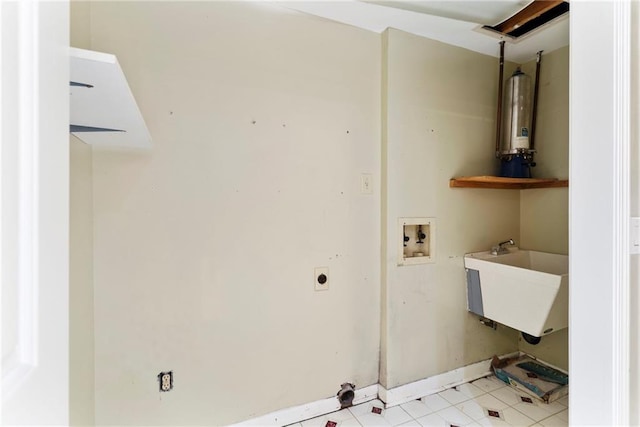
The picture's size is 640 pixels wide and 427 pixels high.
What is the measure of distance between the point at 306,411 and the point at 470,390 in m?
1.09

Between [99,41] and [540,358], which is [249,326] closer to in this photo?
[99,41]

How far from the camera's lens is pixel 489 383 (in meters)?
2.01

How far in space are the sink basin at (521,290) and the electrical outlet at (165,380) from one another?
1865mm

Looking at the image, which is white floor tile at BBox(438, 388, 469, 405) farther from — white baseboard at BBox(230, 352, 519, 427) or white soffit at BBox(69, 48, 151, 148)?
white soffit at BBox(69, 48, 151, 148)

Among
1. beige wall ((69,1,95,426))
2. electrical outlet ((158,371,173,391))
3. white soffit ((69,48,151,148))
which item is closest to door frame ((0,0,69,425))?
white soffit ((69,48,151,148))

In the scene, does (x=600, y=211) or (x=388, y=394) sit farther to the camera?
(x=388, y=394)

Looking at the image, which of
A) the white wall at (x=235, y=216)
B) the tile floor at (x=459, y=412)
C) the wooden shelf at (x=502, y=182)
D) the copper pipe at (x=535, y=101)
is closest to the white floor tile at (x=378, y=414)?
the tile floor at (x=459, y=412)

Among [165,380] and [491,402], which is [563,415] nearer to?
[491,402]

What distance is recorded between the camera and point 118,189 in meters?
1.32

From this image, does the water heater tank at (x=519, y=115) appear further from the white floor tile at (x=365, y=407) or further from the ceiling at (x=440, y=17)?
the white floor tile at (x=365, y=407)

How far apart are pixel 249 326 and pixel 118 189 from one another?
906 mm

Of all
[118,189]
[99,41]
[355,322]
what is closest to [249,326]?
[355,322]

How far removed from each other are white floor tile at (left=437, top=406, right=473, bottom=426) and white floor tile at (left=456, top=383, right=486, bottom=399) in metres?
0.20

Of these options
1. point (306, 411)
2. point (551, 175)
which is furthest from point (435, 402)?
point (551, 175)
